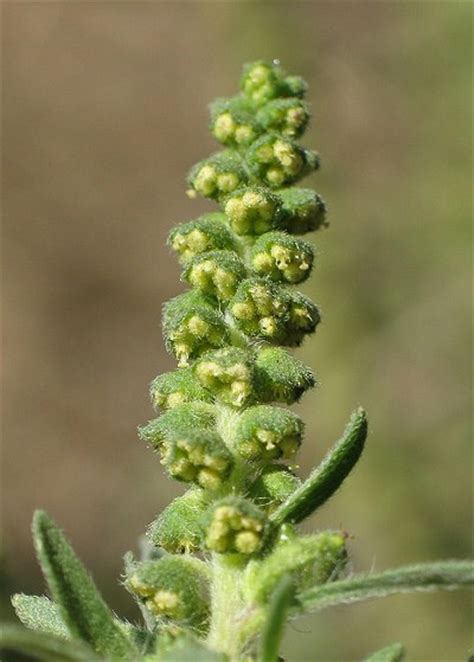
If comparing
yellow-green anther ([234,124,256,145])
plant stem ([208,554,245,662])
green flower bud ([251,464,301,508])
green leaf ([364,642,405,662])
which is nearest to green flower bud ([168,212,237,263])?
yellow-green anther ([234,124,256,145])

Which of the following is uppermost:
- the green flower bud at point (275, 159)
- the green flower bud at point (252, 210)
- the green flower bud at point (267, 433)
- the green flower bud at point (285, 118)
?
the green flower bud at point (285, 118)

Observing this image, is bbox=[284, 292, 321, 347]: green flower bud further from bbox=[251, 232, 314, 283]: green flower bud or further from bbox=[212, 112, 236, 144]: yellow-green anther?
bbox=[212, 112, 236, 144]: yellow-green anther

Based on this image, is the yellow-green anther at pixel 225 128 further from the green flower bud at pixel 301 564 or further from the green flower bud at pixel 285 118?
the green flower bud at pixel 301 564

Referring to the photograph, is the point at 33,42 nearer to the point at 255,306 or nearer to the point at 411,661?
the point at 411,661

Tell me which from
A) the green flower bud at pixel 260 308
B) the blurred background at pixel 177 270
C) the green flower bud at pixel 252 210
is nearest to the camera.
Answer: the green flower bud at pixel 260 308

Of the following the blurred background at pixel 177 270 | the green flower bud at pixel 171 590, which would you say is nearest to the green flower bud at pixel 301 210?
the green flower bud at pixel 171 590

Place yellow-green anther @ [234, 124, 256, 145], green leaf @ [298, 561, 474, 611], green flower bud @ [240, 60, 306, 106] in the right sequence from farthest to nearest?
green flower bud @ [240, 60, 306, 106] → yellow-green anther @ [234, 124, 256, 145] → green leaf @ [298, 561, 474, 611]

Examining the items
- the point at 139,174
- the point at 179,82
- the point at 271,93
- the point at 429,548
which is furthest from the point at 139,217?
the point at 271,93
